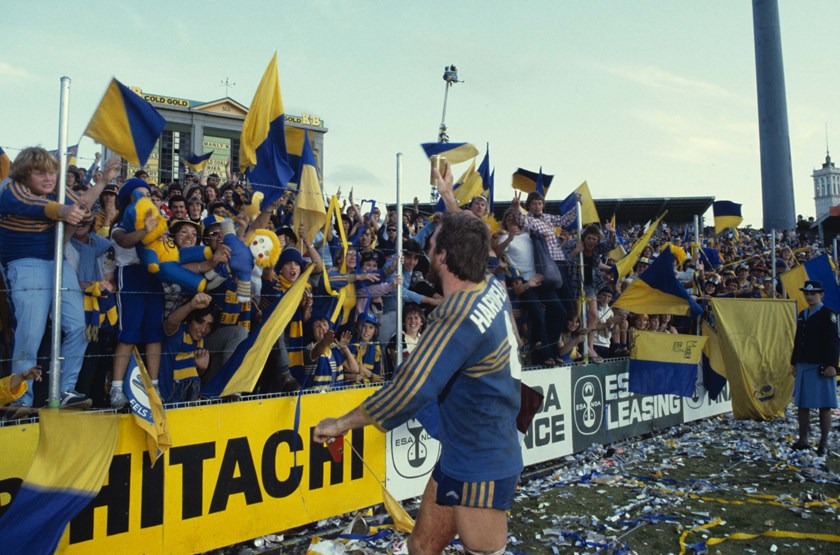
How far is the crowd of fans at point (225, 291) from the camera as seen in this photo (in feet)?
14.7

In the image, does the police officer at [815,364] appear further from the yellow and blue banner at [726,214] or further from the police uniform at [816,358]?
the yellow and blue banner at [726,214]

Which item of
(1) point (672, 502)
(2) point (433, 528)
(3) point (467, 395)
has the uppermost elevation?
(3) point (467, 395)

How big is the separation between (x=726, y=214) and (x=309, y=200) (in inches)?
423

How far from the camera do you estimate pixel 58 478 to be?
155 inches

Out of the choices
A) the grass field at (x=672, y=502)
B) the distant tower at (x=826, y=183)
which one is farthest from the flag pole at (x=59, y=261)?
the distant tower at (x=826, y=183)

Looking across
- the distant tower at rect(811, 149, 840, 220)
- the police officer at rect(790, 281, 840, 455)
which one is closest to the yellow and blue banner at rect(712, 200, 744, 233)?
the police officer at rect(790, 281, 840, 455)

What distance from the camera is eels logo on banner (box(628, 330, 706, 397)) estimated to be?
9266mm

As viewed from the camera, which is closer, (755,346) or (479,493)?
(479,493)

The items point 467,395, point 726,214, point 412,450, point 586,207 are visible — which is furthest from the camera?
point 726,214

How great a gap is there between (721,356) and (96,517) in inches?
381

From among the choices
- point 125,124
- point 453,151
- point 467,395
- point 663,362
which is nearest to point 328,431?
point 467,395

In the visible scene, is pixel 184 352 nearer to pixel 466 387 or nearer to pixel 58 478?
pixel 58 478

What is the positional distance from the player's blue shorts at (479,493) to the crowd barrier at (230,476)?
2338 mm

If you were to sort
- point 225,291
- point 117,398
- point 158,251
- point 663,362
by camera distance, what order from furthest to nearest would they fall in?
point 663,362
point 225,291
point 158,251
point 117,398
